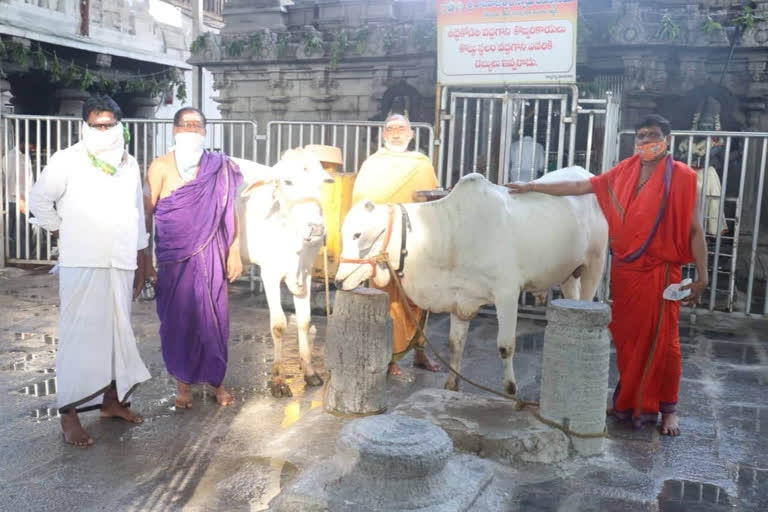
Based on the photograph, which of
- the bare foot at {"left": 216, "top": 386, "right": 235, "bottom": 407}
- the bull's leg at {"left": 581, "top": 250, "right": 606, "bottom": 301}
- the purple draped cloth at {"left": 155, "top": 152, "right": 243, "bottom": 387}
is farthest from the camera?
the bull's leg at {"left": 581, "top": 250, "right": 606, "bottom": 301}

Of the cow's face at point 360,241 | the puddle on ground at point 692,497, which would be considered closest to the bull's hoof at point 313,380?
the cow's face at point 360,241

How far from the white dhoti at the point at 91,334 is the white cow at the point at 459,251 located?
131 cm

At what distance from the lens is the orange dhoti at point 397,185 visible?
17.9ft

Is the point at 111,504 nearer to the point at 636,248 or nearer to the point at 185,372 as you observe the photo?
the point at 185,372

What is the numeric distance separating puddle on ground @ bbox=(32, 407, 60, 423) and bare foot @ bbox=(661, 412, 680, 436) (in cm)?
375

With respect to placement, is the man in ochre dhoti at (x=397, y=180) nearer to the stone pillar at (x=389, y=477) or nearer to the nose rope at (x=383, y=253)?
the nose rope at (x=383, y=253)

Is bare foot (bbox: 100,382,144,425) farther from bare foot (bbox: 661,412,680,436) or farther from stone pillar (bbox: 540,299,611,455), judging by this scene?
bare foot (bbox: 661,412,680,436)

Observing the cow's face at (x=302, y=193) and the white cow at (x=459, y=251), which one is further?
the cow's face at (x=302, y=193)

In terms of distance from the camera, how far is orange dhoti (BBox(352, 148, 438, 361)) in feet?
17.9

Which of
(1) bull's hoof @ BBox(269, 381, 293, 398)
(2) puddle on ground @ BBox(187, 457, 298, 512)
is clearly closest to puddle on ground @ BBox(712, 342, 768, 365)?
(1) bull's hoof @ BBox(269, 381, 293, 398)

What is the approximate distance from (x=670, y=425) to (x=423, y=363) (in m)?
2.02

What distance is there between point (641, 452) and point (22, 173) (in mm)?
9241

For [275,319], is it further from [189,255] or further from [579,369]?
[579,369]

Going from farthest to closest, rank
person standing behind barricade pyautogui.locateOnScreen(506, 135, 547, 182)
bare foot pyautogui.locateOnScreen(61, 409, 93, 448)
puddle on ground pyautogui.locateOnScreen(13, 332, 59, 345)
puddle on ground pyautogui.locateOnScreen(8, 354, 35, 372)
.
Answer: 1. person standing behind barricade pyautogui.locateOnScreen(506, 135, 547, 182)
2. puddle on ground pyautogui.locateOnScreen(13, 332, 59, 345)
3. puddle on ground pyautogui.locateOnScreen(8, 354, 35, 372)
4. bare foot pyautogui.locateOnScreen(61, 409, 93, 448)
